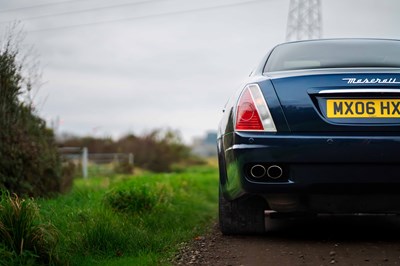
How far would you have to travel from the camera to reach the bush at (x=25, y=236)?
3668 millimetres

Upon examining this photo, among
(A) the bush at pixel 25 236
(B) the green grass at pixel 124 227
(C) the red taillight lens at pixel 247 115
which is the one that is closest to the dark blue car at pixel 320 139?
(C) the red taillight lens at pixel 247 115

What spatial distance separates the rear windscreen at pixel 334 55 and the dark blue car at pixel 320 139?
3.4 inches

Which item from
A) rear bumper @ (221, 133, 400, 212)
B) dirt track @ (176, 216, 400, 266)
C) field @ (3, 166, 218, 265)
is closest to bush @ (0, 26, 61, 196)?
field @ (3, 166, 218, 265)

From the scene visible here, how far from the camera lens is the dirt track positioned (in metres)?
4.01

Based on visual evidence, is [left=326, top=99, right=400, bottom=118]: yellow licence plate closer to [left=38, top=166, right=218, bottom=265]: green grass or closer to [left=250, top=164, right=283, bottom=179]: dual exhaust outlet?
[left=250, top=164, right=283, bottom=179]: dual exhaust outlet

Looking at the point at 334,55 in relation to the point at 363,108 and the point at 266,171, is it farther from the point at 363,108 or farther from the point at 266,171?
the point at 266,171

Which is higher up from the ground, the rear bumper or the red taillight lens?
the red taillight lens

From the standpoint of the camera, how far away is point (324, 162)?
4.11 meters

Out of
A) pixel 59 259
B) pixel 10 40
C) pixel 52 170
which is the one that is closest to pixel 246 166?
pixel 59 259

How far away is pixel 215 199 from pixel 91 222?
5980 millimetres

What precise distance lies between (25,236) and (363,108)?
2297 millimetres

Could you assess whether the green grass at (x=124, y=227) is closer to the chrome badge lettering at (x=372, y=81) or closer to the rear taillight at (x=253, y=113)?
the rear taillight at (x=253, y=113)

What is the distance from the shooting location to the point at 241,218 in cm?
483

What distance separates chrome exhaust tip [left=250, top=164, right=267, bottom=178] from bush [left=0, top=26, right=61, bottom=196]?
11.0 feet
